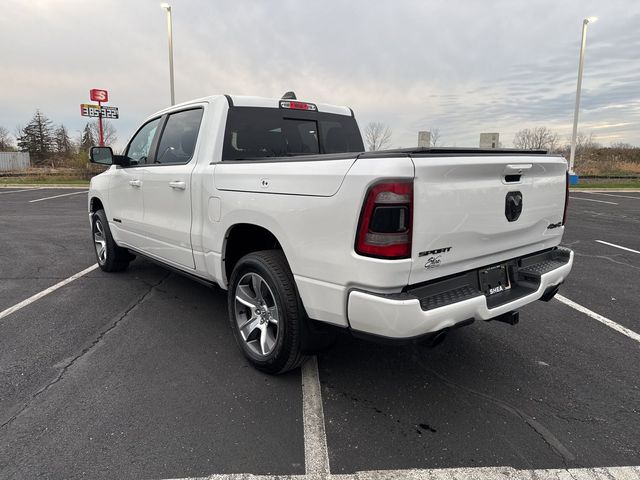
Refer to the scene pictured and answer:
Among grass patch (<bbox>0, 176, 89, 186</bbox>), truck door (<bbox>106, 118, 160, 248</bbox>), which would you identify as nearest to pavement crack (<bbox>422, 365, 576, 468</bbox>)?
truck door (<bbox>106, 118, 160, 248</bbox>)

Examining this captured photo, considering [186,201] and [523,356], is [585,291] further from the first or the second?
[186,201]

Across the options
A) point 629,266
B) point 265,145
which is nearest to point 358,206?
point 265,145

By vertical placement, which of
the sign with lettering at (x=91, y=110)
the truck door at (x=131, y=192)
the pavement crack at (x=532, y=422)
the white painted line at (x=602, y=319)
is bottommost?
the pavement crack at (x=532, y=422)

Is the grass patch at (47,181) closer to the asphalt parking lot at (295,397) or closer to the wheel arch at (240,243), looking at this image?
the asphalt parking lot at (295,397)

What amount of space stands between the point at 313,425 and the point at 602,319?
10.6ft

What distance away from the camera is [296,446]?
2.38 metres

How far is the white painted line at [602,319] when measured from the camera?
388 centimetres

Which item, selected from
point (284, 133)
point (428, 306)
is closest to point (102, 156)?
point (284, 133)

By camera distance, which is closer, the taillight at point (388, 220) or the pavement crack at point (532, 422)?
the taillight at point (388, 220)

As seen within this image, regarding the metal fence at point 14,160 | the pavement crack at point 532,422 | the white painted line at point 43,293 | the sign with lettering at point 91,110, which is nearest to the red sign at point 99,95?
the sign with lettering at point 91,110

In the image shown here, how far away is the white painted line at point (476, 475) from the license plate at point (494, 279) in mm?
981

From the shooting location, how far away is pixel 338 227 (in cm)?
233

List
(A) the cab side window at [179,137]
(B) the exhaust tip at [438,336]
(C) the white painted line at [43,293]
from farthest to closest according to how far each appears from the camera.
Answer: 1. (C) the white painted line at [43,293]
2. (A) the cab side window at [179,137]
3. (B) the exhaust tip at [438,336]

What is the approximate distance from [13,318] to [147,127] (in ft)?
7.60
